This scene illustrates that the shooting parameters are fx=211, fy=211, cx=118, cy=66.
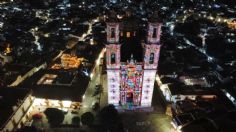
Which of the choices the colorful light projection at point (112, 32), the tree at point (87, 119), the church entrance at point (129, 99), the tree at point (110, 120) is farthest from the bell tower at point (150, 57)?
the tree at point (87, 119)

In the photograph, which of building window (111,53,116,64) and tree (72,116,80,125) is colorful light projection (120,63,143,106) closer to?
building window (111,53,116,64)

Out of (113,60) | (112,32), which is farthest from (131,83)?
(112,32)

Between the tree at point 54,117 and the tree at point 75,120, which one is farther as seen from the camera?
the tree at point 75,120

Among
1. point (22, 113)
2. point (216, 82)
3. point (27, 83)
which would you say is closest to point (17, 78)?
point (27, 83)

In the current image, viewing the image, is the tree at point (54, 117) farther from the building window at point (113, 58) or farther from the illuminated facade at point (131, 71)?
the building window at point (113, 58)

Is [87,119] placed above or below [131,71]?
below

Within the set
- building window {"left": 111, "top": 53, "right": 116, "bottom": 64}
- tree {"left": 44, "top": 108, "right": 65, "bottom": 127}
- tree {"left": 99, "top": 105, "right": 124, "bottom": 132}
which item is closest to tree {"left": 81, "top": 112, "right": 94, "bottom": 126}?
tree {"left": 99, "top": 105, "right": 124, "bottom": 132}

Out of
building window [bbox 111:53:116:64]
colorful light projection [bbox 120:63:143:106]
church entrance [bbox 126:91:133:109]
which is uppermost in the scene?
building window [bbox 111:53:116:64]

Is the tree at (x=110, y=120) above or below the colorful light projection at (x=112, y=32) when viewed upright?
below

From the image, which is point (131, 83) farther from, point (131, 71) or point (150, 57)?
point (150, 57)
